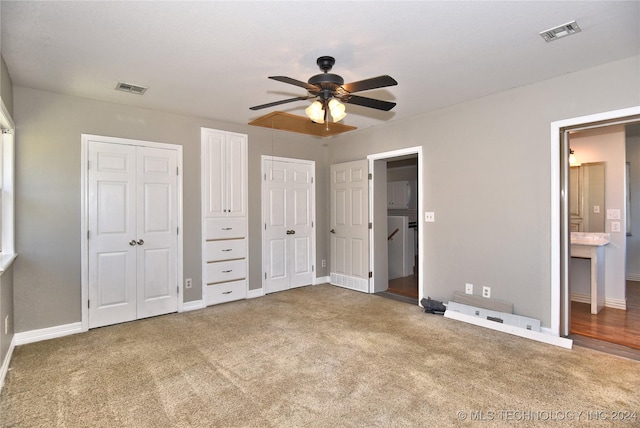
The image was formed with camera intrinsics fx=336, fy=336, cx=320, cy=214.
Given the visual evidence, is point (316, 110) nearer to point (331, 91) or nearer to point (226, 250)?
point (331, 91)

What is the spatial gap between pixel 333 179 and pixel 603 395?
166 inches

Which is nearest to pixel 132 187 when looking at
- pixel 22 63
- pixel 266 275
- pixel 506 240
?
pixel 22 63

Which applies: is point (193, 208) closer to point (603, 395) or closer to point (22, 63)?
point (22, 63)

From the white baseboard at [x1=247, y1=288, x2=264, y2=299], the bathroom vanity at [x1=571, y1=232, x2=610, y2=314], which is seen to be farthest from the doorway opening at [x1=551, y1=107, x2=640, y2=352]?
the white baseboard at [x1=247, y1=288, x2=264, y2=299]

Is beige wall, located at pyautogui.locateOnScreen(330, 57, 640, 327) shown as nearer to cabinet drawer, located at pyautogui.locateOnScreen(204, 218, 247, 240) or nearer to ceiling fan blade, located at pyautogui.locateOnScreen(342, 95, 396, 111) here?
ceiling fan blade, located at pyautogui.locateOnScreen(342, 95, 396, 111)

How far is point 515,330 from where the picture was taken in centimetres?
335

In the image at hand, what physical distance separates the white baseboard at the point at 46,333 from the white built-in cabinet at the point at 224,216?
1.41 metres

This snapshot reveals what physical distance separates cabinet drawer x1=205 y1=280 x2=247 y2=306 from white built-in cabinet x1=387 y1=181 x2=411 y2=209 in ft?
15.0

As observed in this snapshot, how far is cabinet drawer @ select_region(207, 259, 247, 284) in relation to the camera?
454cm

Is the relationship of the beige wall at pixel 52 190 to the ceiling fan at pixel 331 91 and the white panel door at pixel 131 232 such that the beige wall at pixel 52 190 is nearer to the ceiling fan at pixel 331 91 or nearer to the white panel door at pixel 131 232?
the white panel door at pixel 131 232

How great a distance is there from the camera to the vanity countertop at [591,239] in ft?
13.2

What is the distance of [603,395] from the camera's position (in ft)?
7.39

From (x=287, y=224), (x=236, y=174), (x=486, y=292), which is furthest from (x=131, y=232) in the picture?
(x=486, y=292)

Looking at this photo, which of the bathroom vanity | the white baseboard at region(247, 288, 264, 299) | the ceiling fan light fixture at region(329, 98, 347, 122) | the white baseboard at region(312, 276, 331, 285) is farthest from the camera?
the white baseboard at region(312, 276, 331, 285)
